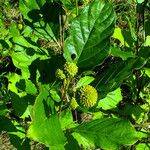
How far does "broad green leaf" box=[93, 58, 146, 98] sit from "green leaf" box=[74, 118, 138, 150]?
0.12 metres

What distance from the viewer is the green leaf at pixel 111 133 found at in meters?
1.12

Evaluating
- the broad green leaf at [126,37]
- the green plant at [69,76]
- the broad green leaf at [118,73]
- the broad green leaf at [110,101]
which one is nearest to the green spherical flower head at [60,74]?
the green plant at [69,76]

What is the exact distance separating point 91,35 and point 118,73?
7.1 inches

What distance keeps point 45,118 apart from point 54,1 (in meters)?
0.60

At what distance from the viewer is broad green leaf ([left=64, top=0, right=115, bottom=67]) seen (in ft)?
4.09

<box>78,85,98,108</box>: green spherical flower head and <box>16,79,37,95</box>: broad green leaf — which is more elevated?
<box>16,79,37,95</box>: broad green leaf

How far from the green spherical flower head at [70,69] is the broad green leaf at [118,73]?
0.32 ft

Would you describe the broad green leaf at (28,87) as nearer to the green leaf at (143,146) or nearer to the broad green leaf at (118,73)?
the broad green leaf at (118,73)

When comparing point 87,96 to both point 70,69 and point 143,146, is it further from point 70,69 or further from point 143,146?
point 143,146

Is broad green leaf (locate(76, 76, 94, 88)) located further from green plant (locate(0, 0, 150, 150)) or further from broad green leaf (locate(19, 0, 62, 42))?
broad green leaf (locate(19, 0, 62, 42))

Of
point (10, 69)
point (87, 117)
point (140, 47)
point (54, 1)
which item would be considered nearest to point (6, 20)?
point (10, 69)

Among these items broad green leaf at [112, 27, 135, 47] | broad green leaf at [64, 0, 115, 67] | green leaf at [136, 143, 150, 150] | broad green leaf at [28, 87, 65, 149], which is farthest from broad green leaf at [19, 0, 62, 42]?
green leaf at [136, 143, 150, 150]

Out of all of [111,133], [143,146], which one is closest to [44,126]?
[111,133]

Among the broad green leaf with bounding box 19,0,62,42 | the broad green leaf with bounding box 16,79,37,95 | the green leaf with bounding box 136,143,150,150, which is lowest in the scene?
the green leaf with bounding box 136,143,150,150
